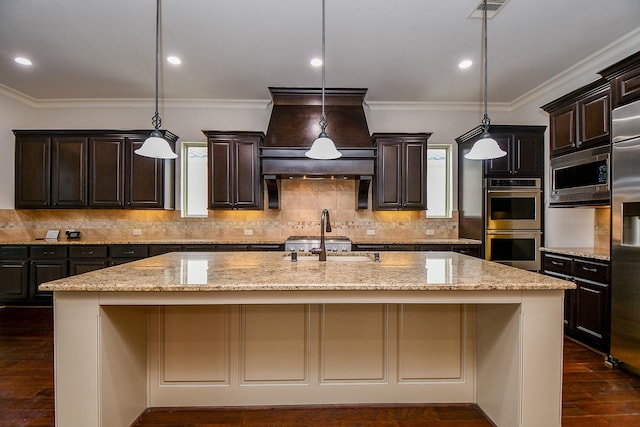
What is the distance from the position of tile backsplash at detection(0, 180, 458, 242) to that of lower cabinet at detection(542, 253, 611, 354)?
5.75 ft

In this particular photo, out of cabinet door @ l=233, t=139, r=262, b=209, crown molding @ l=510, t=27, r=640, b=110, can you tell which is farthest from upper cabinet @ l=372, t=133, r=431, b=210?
cabinet door @ l=233, t=139, r=262, b=209

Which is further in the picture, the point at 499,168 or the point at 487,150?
the point at 499,168

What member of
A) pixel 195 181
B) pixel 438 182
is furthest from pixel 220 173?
pixel 438 182

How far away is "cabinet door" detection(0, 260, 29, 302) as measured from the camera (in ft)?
13.7

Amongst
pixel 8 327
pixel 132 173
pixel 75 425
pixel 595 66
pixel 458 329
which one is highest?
pixel 595 66

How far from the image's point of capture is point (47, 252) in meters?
4.18

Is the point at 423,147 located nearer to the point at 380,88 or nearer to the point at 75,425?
the point at 380,88

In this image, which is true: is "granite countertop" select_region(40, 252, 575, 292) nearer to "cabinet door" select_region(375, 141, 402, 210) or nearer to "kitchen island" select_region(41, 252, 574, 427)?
"kitchen island" select_region(41, 252, 574, 427)

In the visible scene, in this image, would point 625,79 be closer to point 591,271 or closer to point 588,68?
point 588,68

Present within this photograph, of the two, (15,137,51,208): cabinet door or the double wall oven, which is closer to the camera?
the double wall oven

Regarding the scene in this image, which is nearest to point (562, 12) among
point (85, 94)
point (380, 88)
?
point (380, 88)

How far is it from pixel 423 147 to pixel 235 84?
2.62 metres

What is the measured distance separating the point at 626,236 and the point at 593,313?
80cm

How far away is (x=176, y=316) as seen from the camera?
2057mm
